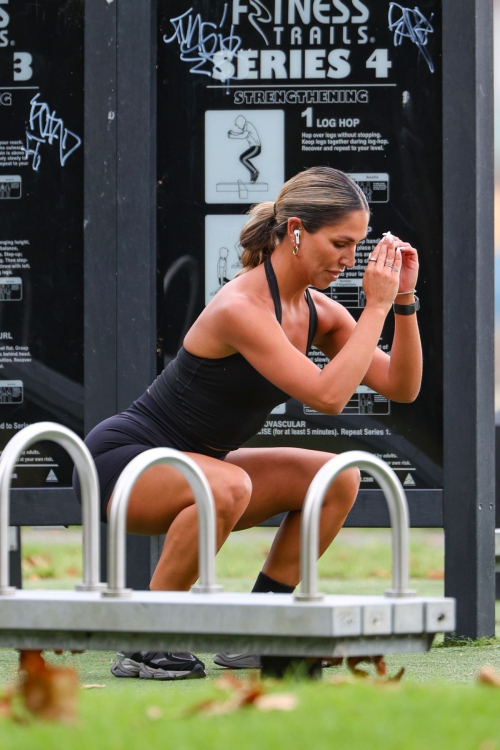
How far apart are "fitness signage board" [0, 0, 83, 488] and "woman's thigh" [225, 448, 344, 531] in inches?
48.6

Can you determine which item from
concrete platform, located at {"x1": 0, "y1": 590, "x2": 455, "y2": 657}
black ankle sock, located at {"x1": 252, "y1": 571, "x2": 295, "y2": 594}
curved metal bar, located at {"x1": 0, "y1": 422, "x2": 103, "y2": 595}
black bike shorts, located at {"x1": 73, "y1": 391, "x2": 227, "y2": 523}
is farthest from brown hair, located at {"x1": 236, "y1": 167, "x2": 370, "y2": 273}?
concrete platform, located at {"x1": 0, "y1": 590, "x2": 455, "y2": 657}

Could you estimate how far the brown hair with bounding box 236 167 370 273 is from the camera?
3.11 m

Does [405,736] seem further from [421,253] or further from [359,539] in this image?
[359,539]

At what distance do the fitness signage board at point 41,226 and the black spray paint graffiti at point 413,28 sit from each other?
115 cm

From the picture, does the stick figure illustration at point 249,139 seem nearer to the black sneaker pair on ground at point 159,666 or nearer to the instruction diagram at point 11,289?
the instruction diagram at point 11,289

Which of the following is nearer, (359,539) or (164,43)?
(164,43)

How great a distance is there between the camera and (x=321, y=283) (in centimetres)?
316

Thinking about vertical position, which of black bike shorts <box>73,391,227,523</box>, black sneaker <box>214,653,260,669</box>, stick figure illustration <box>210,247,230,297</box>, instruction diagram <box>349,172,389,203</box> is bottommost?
black sneaker <box>214,653,260,669</box>

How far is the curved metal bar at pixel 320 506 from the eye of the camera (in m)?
2.12

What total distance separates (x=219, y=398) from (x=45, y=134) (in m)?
1.69

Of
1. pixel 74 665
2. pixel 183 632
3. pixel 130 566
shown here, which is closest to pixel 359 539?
pixel 130 566

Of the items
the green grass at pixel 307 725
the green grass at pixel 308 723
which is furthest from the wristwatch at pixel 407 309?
the green grass at pixel 307 725

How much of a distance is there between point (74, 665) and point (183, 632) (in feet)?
4.66

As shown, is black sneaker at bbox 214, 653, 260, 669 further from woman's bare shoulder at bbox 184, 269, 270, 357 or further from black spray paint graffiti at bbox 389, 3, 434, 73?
black spray paint graffiti at bbox 389, 3, 434, 73
